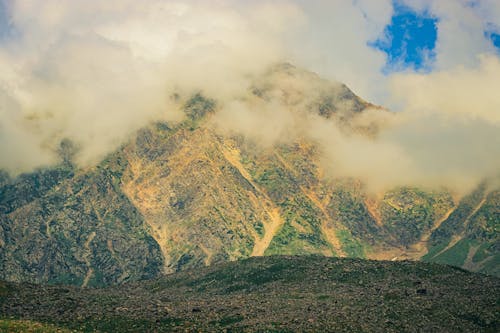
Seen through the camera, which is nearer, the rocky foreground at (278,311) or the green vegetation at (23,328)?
the green vegetation at (23,328)

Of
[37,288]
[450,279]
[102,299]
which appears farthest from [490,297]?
[37,288]

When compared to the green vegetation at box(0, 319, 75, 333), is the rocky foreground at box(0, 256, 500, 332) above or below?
below

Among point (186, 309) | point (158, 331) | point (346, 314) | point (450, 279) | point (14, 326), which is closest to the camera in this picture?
point (14, 326)

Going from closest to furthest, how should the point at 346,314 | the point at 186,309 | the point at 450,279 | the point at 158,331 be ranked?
the point at 158,331, the point at 346,314, the point at 186,309, the point at 450,279

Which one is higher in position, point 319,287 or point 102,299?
point 102,299

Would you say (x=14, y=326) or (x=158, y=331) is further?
(x=158, y=331)

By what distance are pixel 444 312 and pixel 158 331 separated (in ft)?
242

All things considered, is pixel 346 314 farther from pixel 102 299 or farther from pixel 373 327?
pixel 102 299

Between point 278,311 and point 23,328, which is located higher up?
point 23,328

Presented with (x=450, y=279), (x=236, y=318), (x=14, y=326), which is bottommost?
(x=450, y=279)

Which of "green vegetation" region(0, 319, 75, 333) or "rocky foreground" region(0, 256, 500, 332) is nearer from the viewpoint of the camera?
"green vegetation" region(0, 319, 75, 333)

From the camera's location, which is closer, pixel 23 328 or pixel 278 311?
pixel 23 328

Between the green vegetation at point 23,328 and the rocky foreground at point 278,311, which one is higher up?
the green vegetation at point 23,328

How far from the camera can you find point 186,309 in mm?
157000
